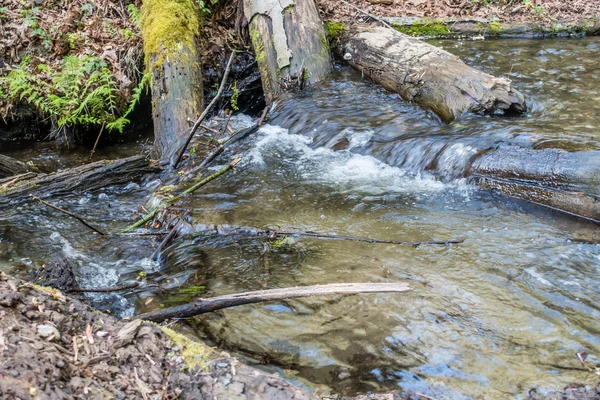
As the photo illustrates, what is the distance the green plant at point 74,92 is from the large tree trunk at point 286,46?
180 centimetres

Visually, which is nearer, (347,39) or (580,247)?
(580,247)

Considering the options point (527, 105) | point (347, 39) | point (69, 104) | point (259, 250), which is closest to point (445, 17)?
point (347, 39)

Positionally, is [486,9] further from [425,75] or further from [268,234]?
[268,234]

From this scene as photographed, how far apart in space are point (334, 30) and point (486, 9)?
4.24 metres

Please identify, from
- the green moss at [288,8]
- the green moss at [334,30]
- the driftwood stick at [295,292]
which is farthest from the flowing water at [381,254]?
the green moss at [334,30]

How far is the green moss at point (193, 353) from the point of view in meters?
2.04

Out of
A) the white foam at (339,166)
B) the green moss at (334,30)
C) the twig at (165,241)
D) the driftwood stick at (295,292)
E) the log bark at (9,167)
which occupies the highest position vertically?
the green moss at (334,30)

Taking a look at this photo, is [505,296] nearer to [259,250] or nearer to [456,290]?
[456,290]

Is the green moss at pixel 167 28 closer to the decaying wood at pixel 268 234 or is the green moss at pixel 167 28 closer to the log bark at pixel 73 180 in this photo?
the log bark at pixel 73 180

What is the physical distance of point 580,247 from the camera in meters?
3.92

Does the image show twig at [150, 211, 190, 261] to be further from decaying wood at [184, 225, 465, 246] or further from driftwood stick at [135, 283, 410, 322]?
driftwood stick at [135, 283, 410, 322]

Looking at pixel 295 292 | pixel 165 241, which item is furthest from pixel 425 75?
pixel 295 292

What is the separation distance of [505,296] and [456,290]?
1.06ft

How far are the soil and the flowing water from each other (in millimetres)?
3971
